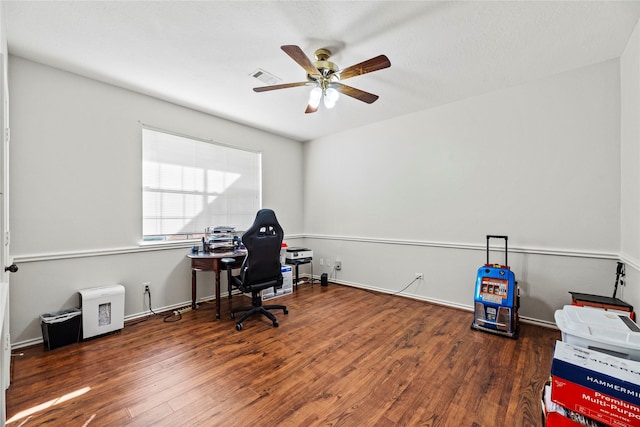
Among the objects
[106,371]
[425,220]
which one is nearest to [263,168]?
[425,220]

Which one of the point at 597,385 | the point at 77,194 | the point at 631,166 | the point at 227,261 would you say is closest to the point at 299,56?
the point at 227,261

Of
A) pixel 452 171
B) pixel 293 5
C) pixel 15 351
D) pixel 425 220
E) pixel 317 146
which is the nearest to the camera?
pixel 293 5

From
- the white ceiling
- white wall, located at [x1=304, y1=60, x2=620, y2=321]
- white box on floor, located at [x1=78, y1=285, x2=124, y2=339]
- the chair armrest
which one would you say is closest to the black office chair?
the chair armrest

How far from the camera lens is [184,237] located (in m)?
3.69

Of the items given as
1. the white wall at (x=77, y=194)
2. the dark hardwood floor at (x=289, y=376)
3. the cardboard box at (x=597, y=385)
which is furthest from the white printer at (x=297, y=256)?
the cardboard box at (x=597, y=385)

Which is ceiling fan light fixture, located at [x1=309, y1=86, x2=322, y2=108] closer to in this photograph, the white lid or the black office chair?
the black office chair

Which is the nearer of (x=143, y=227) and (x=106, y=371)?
(x=106, y=371)

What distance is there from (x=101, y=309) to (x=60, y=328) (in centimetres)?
31

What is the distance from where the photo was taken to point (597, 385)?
1186 millimetres

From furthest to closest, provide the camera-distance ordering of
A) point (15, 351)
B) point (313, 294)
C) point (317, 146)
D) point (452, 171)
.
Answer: point (317, 146)
point (313, 294)
point (452, 171)
point (15, 351)

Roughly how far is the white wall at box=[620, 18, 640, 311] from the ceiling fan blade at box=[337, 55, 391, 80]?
1957mm

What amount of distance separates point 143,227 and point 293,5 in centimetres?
291

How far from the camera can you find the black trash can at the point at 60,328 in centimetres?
240

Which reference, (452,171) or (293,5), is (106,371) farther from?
(452,171)
